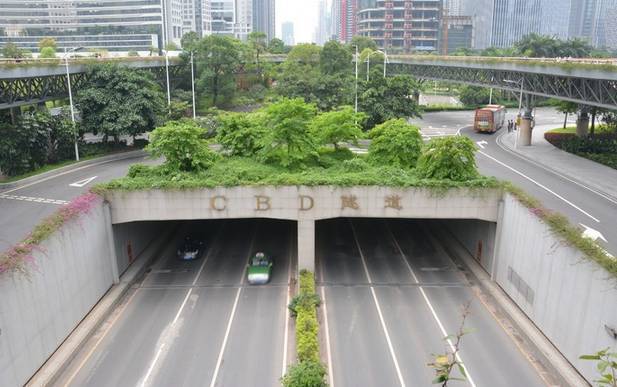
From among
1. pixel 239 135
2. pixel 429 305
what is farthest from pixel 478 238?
pixel 239 135

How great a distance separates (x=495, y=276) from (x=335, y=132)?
13.8 meters

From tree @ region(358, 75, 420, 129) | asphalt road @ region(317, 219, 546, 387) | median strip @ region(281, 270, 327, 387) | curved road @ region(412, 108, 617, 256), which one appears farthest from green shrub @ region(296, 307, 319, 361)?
tree @ region(358, 75, 420, 129)

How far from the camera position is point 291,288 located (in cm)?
2852

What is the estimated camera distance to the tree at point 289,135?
3152 cm

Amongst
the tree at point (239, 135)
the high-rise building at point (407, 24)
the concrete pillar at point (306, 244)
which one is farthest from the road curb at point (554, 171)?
Result: the high-rise building at point (407, 24)

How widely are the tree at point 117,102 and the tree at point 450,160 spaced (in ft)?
100

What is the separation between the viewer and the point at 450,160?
28328mm

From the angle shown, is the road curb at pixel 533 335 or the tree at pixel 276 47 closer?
the road curb at pixel 533 335

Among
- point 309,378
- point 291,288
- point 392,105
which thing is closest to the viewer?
point 309,378

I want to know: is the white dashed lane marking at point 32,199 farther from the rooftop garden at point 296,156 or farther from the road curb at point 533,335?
the road curb at point 533,335

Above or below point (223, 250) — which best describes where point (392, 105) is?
above

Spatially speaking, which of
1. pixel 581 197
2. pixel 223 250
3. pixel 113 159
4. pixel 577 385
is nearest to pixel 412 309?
pixel 577 385

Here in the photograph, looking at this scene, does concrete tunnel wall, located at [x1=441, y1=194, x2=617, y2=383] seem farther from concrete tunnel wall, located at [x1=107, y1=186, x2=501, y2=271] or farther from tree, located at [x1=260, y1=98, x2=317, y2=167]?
tree, located at [x1=260, y1=98, x2=317, y2=167]

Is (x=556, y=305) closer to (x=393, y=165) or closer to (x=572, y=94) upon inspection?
(x=393, y=165)
